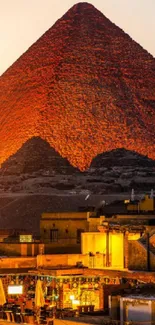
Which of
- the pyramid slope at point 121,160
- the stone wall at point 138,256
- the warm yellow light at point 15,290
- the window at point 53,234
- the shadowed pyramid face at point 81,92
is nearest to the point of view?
the warm yellow light at point 15,290

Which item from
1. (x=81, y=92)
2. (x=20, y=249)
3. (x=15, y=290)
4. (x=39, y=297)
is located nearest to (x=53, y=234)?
(x=20, y=249)

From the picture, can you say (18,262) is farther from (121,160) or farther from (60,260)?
(121,160)

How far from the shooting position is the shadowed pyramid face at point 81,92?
138875 mm

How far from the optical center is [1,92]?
156 meters

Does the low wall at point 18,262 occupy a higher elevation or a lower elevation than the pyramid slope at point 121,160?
lower

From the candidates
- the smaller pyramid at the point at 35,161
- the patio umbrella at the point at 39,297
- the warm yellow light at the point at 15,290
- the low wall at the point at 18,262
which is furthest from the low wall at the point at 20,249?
the smaller pyramid at the point at 35,161

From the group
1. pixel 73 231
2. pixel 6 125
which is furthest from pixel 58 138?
pixel 73 231

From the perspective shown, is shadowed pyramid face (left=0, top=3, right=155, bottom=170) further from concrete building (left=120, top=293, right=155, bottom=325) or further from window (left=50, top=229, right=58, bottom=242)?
concrete building (left=120, top=293, right=155, bottom=325)

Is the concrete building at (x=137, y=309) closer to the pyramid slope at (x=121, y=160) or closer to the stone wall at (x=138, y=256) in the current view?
the stone wall at (x=138, y=256)

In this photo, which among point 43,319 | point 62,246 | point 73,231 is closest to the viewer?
point 43,319

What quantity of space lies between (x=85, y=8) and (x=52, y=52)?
26.1ft

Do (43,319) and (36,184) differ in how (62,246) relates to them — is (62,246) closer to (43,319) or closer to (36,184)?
(43,319)

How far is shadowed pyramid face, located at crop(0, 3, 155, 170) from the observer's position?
456 feet

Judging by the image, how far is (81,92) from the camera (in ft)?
488
